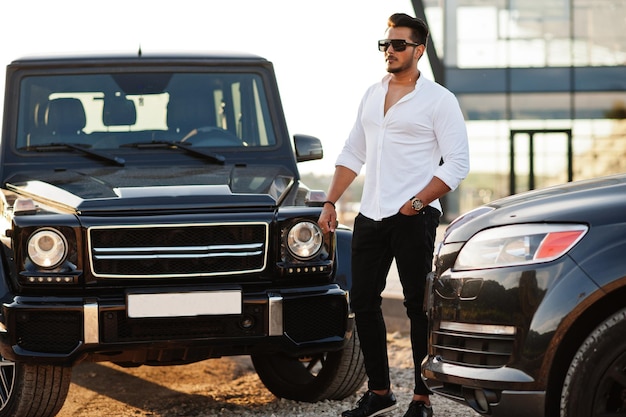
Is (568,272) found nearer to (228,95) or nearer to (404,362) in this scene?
(228,95)

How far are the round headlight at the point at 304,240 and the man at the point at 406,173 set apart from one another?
100 millimetres

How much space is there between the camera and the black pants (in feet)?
17.4

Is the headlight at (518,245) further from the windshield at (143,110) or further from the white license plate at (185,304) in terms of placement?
the windshield at (143,110)

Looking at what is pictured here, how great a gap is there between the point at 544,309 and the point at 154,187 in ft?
7.78

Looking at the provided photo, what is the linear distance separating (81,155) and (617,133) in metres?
22.3

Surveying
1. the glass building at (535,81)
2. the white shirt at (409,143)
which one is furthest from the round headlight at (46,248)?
the glass building at (535,81)

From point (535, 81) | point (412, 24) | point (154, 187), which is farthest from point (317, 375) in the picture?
point (535, 81)

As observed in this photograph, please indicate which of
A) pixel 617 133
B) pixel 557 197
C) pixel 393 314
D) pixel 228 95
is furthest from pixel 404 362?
pixel 617 133

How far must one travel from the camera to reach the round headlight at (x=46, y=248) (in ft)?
17.3

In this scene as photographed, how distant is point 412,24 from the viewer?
527 centimetres

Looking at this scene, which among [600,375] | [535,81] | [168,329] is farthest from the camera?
[535,81]

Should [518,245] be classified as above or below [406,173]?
below

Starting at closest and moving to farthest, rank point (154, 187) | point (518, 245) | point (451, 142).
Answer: point (518, 245), point (451, 142), point (154, 187)

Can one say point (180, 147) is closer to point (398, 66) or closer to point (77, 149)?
point (77, 149)
